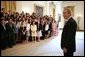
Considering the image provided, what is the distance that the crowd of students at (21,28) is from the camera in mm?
9398

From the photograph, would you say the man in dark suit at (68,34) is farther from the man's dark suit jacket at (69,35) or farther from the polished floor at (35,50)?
the polished floor at (35,50)

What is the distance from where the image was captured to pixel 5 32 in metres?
9.29

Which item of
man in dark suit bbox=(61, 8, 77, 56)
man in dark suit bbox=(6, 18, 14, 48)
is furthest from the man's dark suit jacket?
man in dark suit bbox=(6, 18, 14, 48)

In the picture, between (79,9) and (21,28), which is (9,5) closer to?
(21,28)

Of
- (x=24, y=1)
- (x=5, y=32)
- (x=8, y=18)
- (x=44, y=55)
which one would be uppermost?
(x=24, y=1)

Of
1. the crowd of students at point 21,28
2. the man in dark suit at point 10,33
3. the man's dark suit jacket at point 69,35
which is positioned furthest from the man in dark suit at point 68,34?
the man in dark suit at point 10,33

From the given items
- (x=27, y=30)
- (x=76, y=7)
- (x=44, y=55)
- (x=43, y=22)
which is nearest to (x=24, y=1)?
(x=43, y=22)

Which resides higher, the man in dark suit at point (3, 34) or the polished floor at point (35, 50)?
the man in dark suit at point (3, 34)

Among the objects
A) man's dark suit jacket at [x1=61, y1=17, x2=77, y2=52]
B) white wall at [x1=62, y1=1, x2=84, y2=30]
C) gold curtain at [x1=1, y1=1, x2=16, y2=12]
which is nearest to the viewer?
man's dark suit jacket at [x1=61, y1=17, x2=77, y2=52]

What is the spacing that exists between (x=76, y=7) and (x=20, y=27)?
52.6 feet

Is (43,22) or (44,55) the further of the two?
(43,22)

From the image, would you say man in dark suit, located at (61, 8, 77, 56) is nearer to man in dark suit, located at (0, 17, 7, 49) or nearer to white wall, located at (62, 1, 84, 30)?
man in dark suit, located at (0, 17, 7, 49)

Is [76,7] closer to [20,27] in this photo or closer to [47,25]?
[47,25]

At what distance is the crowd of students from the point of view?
9.40m
